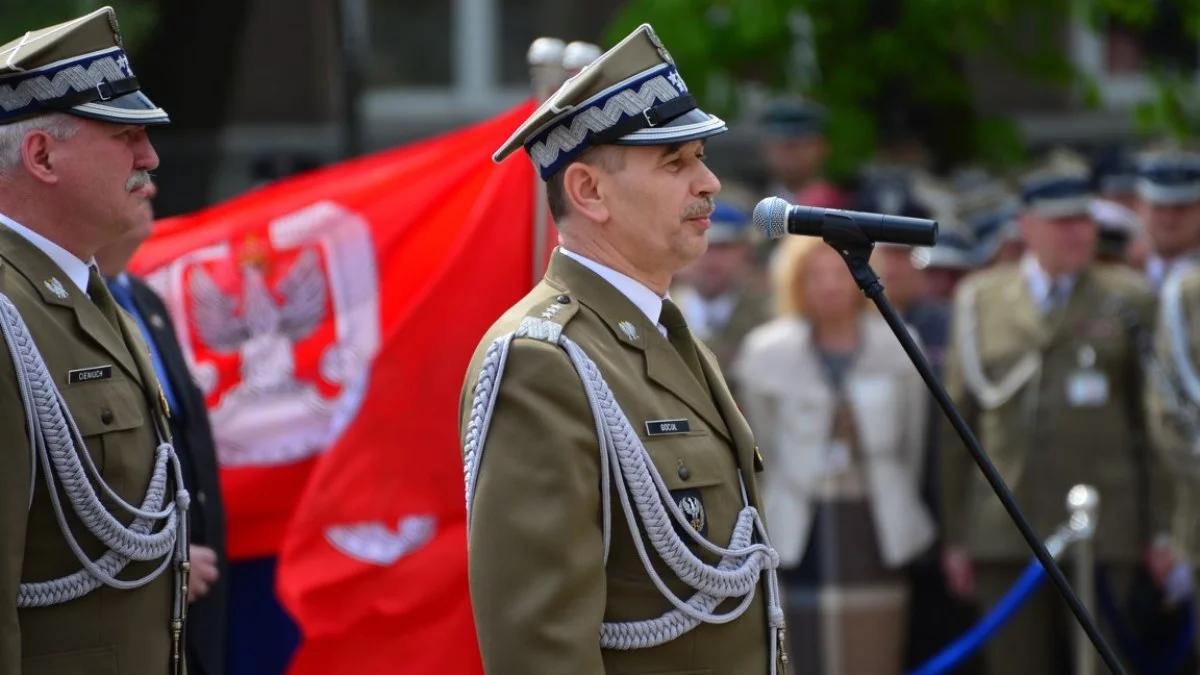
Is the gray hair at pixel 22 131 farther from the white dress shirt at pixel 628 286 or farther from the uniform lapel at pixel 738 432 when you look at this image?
the uniform lapel at pixel 738 432

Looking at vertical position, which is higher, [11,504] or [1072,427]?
[11,504]

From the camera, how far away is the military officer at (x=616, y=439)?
325cm

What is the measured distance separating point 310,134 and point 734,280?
9.01m

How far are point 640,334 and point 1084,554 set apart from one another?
364cm

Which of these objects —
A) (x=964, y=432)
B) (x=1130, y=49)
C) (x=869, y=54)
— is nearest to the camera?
(x=964, y=432)

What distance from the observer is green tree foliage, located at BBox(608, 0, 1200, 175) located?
1045 centimetres

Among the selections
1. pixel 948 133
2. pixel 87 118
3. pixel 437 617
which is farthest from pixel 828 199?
pixel 87 118

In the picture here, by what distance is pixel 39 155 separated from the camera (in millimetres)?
3730

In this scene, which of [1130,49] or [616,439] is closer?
[616,439]

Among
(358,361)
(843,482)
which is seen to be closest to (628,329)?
(358,361)

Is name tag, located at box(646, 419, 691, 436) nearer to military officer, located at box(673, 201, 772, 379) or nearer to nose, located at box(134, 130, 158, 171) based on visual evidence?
nose, located at box(134, 130, 158, 171)

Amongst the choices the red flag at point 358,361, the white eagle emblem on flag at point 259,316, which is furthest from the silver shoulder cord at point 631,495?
the white eagle emblem on flag at point 259,316

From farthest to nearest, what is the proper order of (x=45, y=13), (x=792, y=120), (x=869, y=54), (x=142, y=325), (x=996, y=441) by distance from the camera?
(x=45, y=13)
(x=869, y=54)
(x=792, y=120)
(x=996, y=441)
(x=142, y=325)

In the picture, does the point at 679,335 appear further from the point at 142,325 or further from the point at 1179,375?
the point at 1179,375
